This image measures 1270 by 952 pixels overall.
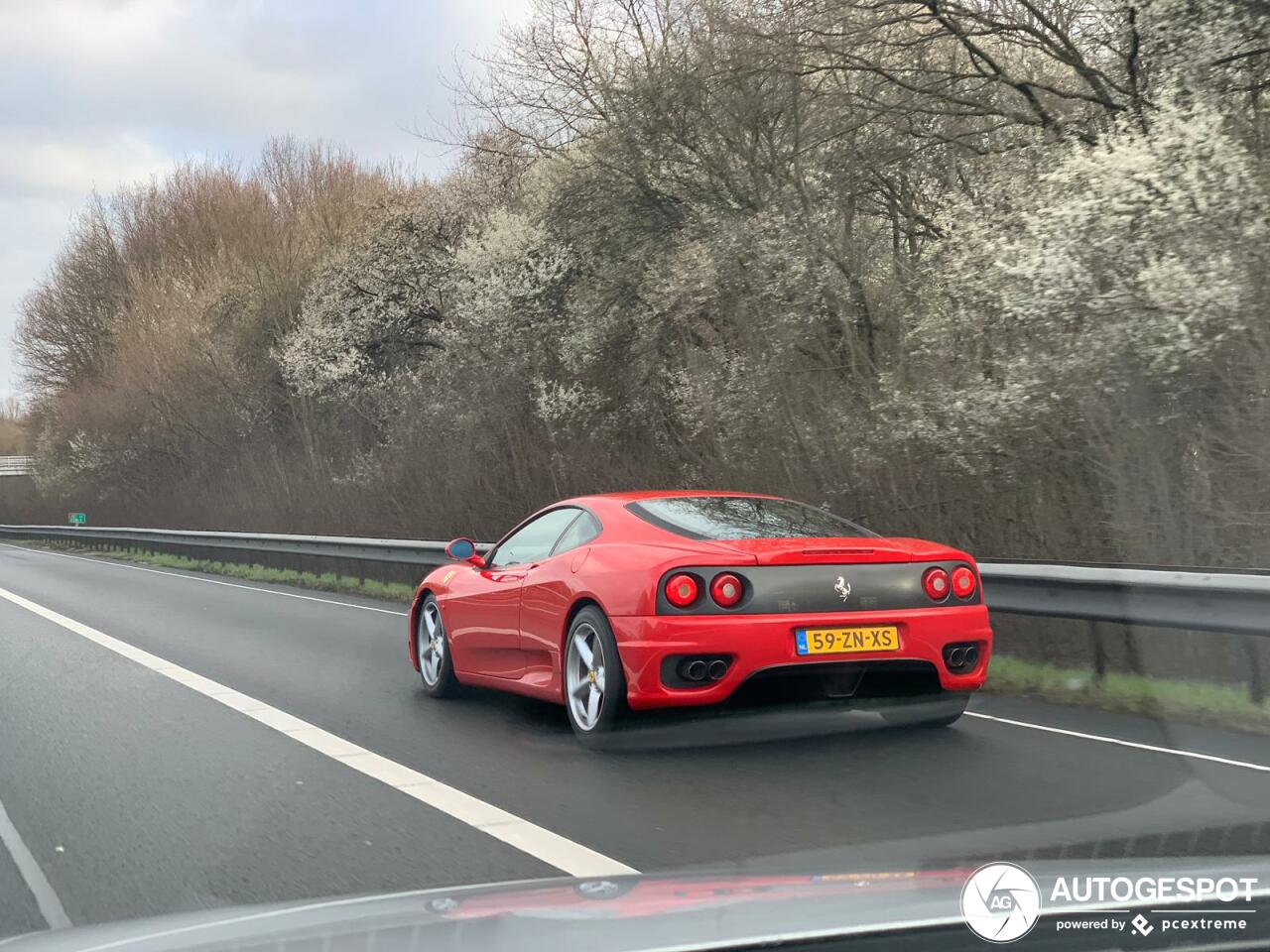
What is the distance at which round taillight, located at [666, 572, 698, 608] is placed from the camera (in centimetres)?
654

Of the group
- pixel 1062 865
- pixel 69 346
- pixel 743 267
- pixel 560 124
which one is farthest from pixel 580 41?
pixel 69 346

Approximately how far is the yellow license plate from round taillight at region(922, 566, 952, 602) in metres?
0.31

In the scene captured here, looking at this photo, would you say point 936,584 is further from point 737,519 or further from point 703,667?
point 703,667

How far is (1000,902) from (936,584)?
420cm

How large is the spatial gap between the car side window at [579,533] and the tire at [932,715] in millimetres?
1773

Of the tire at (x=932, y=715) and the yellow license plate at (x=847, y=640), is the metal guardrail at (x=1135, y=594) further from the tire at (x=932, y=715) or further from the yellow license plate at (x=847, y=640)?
the yellow license plate at (x=847, y=640)

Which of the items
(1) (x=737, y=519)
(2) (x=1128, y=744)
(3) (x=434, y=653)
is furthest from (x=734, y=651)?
(3) (x=434, y=653)

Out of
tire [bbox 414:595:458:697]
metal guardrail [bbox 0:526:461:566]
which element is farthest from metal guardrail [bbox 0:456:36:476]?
tire [bbox 414:595:458:697]

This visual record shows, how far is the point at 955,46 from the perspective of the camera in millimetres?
17688

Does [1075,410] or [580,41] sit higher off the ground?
[580,41]

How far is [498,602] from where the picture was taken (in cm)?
808

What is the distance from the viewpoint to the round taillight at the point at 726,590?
654 cm

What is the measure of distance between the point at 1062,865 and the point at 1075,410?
10327 millimetres

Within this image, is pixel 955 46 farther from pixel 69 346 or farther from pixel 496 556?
pixel 69 346
